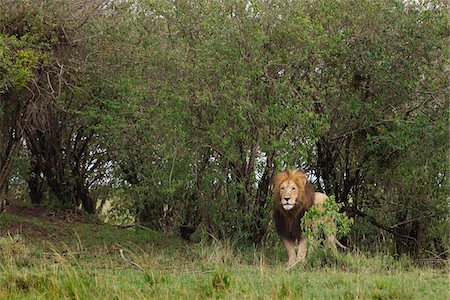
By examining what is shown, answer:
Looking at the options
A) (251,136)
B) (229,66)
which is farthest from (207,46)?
(251,136)

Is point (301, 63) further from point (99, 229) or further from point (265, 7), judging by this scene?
point (99, 229)

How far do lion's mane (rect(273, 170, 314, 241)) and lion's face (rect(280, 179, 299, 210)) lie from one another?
0.06 metres

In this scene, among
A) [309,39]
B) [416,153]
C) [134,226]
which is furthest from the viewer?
[134,226]

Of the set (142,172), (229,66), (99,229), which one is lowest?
(99,229)

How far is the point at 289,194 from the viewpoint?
10.5 metres

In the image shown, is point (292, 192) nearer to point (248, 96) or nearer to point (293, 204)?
point (293, 204)

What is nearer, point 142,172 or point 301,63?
point 301,63

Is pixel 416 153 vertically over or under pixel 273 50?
under

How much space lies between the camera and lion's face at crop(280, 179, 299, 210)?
34.4 ft

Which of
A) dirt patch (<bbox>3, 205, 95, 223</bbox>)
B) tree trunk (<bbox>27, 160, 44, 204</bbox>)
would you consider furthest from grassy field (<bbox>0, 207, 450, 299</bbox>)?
tree trunk (<bbox>27, 160, 44, 204</bbox>)

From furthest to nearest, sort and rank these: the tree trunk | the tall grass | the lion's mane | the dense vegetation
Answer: the tree trunk
the dense vegetation
the lion's mane
the tall grass

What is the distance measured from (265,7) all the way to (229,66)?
1131mm

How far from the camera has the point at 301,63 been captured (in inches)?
487

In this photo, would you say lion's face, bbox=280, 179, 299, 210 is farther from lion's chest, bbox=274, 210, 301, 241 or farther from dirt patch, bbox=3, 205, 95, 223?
dirt patch, bbox=3, 205, 95, 223
